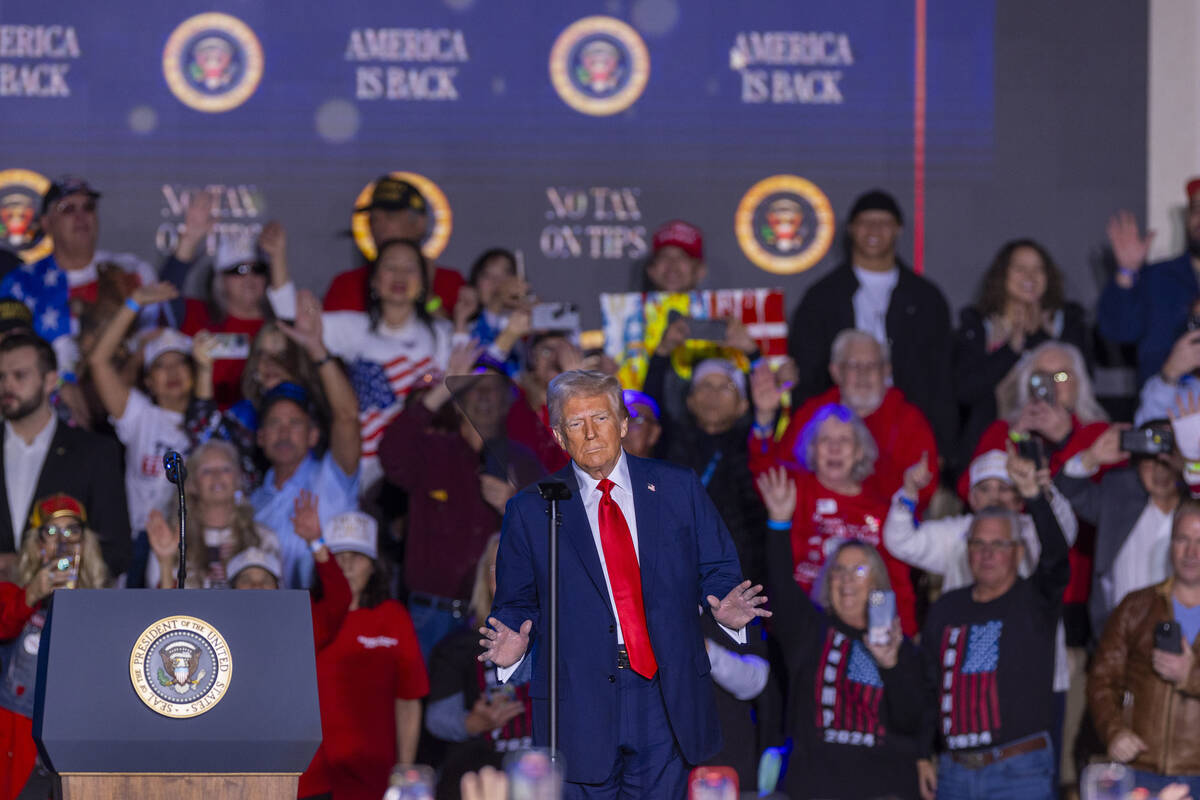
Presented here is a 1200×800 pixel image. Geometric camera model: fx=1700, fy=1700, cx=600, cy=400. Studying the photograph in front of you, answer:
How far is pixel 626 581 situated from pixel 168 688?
3.31ft

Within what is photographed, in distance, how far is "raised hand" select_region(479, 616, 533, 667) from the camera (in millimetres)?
3553

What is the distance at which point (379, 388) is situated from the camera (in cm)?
689

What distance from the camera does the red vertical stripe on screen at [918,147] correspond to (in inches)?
316

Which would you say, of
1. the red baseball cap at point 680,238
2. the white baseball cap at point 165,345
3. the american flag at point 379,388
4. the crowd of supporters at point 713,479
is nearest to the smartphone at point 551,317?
the crowd of supporters at point 713,479

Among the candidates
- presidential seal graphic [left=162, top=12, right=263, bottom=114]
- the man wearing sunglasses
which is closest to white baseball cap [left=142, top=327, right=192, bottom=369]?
the man wearing sunglasses

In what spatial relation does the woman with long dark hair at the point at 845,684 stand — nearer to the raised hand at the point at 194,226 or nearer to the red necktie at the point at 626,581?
the red necktie at the point at 626,581

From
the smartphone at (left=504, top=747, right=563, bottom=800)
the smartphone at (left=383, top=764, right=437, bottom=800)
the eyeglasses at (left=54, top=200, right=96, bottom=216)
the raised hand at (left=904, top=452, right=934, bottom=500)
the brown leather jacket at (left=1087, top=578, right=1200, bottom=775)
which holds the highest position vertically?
the eyeglasses at (left=54, top=200, right=96, bottom=216)

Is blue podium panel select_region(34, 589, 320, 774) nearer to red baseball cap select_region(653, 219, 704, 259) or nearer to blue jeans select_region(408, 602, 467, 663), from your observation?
blue jeans select_region(408, 602, 467, 663)

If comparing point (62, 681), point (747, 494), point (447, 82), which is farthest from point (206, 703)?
point (447, 82)

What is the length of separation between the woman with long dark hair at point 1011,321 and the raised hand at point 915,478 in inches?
36.5

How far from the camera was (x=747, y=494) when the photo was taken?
618cm

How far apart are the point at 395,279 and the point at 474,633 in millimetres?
1741

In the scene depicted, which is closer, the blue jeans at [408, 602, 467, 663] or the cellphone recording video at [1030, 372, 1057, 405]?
the blue jeans at [408, 602, 467, 663]

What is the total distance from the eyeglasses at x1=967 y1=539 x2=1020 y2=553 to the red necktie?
7.83 feet
